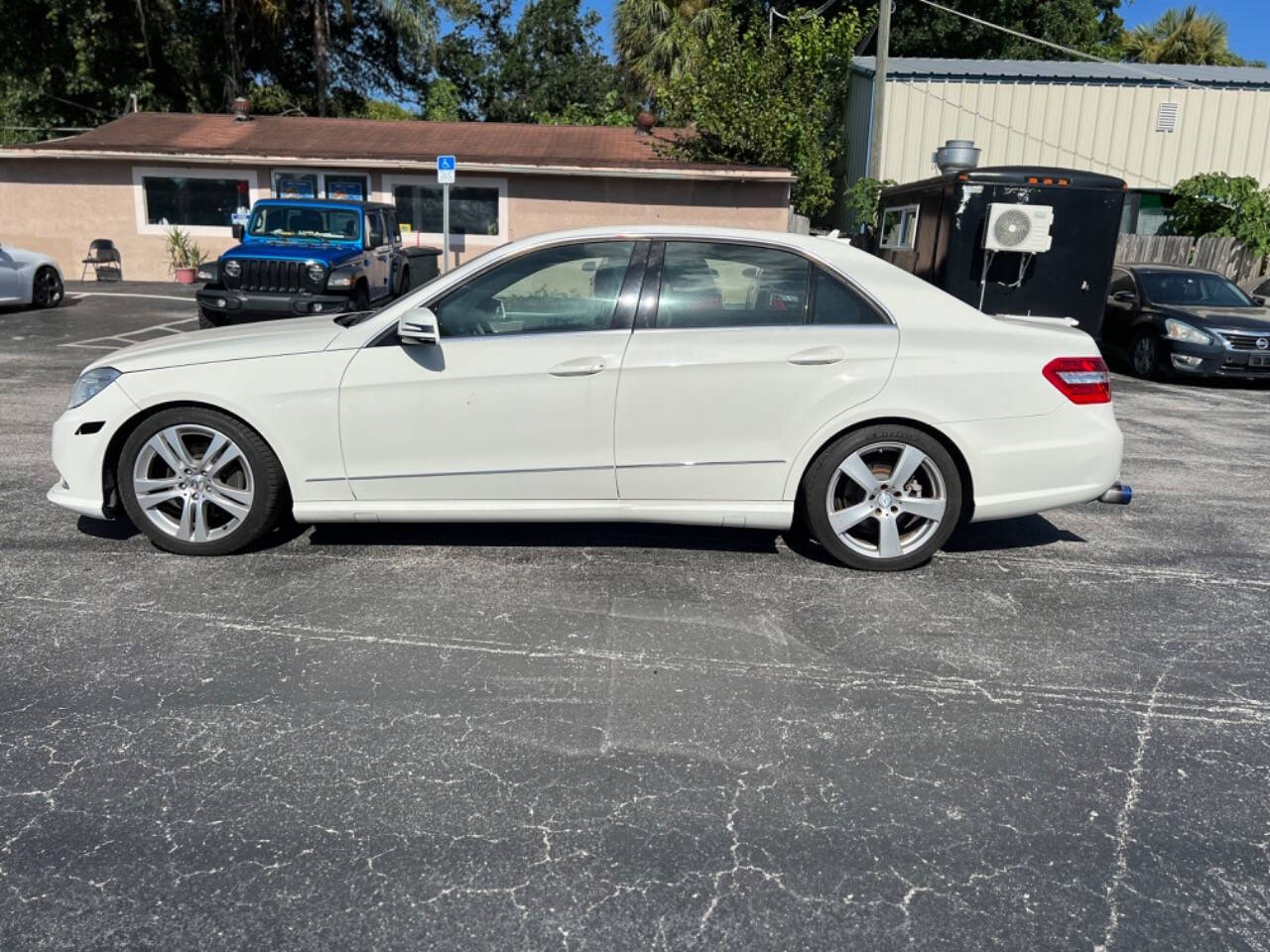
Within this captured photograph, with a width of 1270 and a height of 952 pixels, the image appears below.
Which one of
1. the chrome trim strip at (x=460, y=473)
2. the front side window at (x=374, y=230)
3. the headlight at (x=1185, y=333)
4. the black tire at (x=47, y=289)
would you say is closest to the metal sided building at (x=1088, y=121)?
the headlight at (x=1185, y=333)

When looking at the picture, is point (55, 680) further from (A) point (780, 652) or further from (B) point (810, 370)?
(B) point (810, 370)

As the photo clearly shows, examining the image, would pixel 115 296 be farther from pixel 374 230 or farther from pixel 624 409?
pixel 624 409

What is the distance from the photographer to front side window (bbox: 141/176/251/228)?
833 inches

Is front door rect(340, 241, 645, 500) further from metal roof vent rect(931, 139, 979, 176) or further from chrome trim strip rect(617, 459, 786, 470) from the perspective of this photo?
metal roof vent rect(931, 139, 979, 176)

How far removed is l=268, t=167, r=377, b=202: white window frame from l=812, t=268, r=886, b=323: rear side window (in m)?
18.0

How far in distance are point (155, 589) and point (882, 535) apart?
3259mm

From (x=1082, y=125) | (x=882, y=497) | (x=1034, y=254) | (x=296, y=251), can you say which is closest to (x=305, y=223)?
(x=296, y=251)

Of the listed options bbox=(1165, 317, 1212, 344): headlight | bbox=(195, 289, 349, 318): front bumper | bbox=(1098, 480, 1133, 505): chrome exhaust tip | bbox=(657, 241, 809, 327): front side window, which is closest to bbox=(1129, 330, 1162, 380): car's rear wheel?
bbox=(1165, 317, 1212, 344): headlight

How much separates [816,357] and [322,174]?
18.7 meters

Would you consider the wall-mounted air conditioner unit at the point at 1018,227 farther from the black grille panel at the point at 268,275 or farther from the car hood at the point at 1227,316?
the black grille panel at the point at 268,275

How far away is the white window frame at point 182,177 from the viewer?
21.0 m

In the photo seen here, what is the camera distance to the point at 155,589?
4.53 meters

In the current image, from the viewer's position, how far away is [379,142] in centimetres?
2228

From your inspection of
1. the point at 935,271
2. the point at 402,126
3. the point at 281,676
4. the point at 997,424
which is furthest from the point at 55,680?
the point at 402,126
